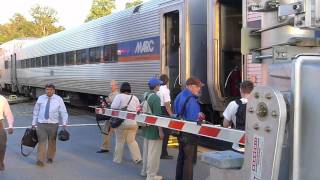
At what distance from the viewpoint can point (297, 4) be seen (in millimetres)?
2006

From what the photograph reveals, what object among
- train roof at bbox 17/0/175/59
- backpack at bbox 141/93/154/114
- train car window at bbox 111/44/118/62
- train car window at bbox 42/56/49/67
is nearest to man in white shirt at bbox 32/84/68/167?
backpack at bbox 141/93/154/114

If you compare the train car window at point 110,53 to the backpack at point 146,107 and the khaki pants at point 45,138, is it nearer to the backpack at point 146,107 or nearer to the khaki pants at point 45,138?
the khaki pants at point 45,138

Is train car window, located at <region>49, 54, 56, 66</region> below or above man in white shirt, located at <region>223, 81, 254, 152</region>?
above

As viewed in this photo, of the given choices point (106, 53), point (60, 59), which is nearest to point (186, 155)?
point (106, 53)

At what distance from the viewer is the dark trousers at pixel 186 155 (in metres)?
6.37

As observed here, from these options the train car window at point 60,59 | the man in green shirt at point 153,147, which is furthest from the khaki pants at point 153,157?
the train car window at point 60,59

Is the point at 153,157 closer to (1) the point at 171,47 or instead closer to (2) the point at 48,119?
(2) the point at 48,119

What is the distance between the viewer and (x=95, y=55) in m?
18.5

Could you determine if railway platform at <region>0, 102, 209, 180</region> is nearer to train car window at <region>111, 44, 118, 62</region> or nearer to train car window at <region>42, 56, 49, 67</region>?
train car window at <region>111, 44, 118, 62</region>

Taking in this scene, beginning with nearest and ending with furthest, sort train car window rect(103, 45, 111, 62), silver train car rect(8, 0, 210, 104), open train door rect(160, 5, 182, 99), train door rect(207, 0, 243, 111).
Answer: train door rect(207, 0, 243, 111)
silver train car rect(8, 0, 210, 104)
open train door rect(160, 5, 182, 99)
train car window rect(103, 45, 111, 62)

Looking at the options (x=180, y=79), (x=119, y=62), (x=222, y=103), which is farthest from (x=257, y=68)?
(x=119, y=62)

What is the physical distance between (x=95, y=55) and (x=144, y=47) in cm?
549

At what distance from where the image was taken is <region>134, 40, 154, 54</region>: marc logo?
1279 centimetres

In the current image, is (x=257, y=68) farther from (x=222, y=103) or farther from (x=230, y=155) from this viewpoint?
(x=230, y=155)
